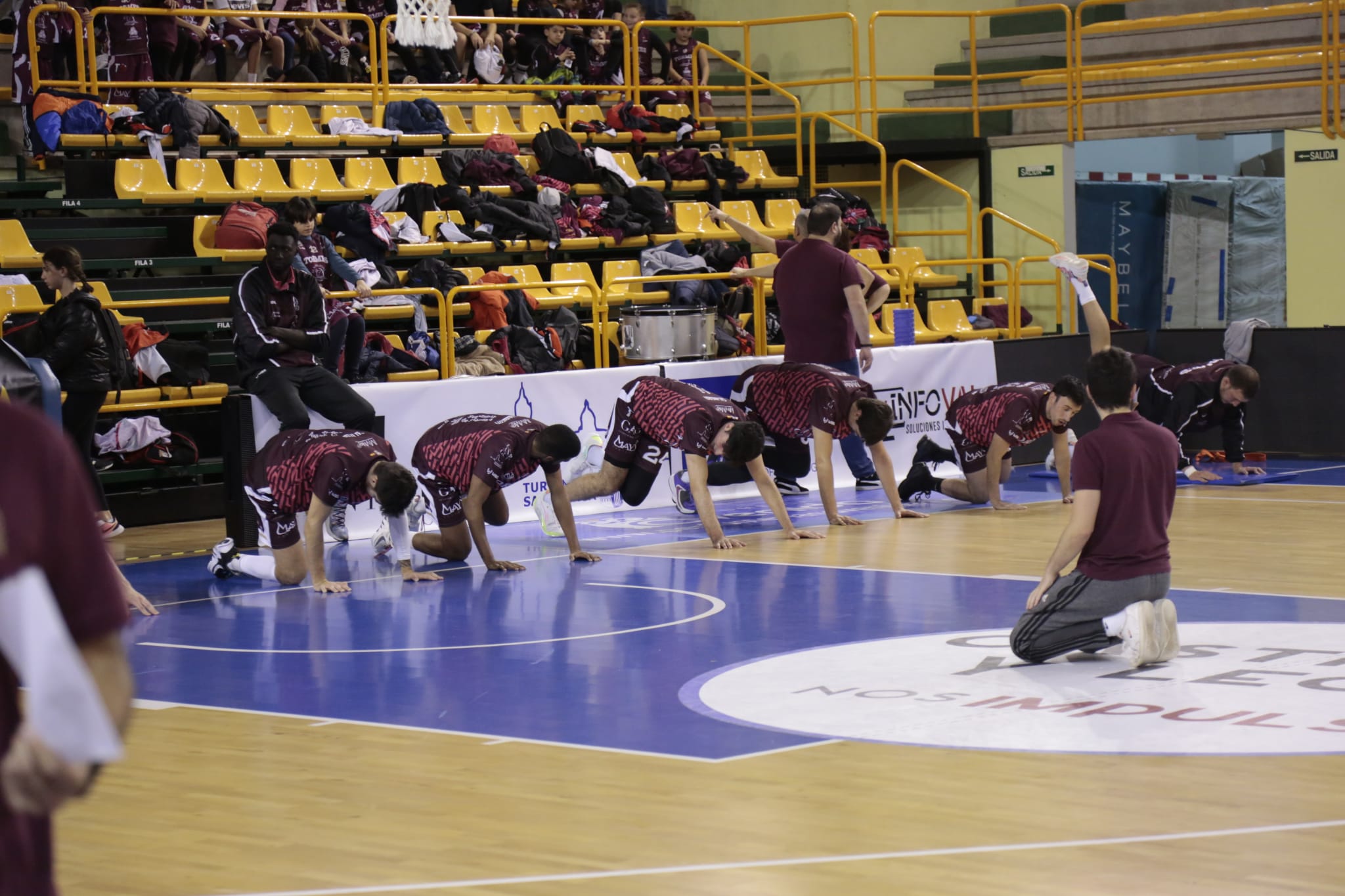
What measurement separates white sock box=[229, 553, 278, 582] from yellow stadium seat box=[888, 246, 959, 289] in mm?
9129

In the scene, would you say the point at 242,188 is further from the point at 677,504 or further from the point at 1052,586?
the point at 1052,586

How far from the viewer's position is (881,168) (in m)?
20.0

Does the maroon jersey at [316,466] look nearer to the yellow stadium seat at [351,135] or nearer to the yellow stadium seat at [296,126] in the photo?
the yellow stadium seat at [296,126]

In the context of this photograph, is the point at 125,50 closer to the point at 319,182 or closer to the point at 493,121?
the point at 319,182

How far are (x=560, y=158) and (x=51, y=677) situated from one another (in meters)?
16.6

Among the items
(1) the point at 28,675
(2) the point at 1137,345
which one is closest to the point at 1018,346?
(2) the point at 1137,345

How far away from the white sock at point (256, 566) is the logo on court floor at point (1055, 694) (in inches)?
156

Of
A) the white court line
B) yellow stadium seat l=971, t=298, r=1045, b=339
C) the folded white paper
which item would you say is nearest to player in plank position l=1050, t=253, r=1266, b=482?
yellow stadium seat l=971, t=298, r=1045, b=339

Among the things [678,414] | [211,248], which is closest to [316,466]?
[678,414]

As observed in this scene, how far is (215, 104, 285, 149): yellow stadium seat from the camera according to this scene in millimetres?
17047

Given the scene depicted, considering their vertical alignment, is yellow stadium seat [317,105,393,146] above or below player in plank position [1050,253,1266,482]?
above

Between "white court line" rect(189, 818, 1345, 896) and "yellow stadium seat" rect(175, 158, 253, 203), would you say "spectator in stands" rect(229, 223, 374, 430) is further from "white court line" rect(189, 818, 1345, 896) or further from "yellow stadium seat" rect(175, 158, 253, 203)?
"white court line" rect(189, 818, 1345, 896)

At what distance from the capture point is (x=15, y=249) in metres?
14.4

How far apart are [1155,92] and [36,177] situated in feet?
38.9
